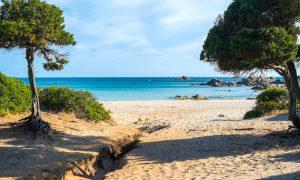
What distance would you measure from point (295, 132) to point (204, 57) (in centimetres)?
475

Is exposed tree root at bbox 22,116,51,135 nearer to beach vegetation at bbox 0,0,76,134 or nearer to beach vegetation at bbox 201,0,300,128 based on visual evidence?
beach vegetation at bbox 0,0,76,134

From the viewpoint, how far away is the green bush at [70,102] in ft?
63.4

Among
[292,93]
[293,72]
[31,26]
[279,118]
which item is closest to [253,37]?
[293,72]

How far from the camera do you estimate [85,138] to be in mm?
15531

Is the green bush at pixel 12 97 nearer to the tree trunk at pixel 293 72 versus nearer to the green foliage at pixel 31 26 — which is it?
the green foliage at pixel 31 26

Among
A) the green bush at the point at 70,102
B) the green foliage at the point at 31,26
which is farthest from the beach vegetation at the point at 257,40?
the green bush at the point at 70,102

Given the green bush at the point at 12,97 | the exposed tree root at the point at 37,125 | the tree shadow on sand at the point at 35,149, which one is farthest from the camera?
the green bush at the point at 12,97

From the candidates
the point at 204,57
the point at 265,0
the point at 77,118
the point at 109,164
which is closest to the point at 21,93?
the point at 77,118

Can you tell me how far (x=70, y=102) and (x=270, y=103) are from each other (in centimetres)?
1309

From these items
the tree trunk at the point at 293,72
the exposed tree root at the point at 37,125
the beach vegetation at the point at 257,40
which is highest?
the beach vegetation at the point at 257,40

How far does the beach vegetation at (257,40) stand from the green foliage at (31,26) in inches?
224

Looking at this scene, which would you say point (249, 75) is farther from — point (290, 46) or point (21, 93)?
point (21, 93)

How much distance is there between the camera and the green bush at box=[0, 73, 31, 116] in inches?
638

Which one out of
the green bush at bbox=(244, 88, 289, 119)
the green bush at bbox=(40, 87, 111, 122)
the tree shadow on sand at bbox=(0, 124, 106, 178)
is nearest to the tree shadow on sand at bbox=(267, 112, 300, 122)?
the green bush at bbox=(244, 88, 289, 119)
